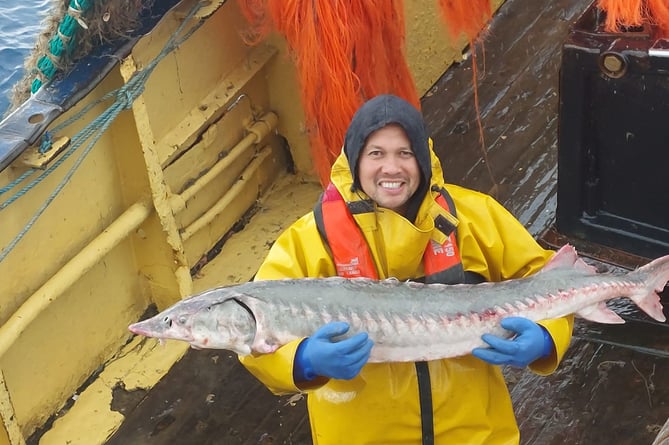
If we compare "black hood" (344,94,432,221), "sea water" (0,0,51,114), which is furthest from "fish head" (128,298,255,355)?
"sea water" (0,0,51,114)

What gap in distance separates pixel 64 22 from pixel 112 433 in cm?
165

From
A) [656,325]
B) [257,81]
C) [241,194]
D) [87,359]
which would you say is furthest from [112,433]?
[656,325]

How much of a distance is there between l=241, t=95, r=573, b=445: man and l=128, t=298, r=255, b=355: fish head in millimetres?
148

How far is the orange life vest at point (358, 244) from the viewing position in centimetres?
254

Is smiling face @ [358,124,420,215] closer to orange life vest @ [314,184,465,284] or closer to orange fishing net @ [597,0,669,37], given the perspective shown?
orange life vest @ [314,184,465,284]

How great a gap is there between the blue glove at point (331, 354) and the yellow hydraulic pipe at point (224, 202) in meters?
2.02

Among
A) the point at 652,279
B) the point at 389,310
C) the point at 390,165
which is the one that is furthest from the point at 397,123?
the point at 652,279

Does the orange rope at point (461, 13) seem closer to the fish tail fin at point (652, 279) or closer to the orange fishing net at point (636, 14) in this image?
the orange fishing net at point (636, 14)

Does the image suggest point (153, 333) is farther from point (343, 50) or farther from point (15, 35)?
point (15, 35)

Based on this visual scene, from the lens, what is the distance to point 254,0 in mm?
4309

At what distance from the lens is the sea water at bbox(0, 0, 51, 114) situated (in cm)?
809

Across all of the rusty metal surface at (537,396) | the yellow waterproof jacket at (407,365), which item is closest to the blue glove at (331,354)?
the yellow waterproof jacket at (407,365)

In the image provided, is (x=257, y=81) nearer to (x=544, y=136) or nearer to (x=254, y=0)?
(x=254, y=0)

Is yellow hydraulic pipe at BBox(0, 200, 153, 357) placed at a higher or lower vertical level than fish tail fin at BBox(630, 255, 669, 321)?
lower
